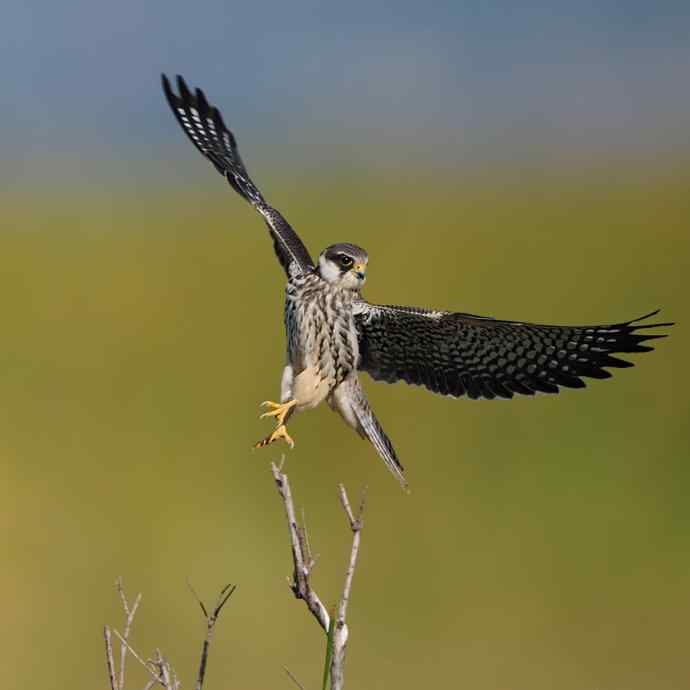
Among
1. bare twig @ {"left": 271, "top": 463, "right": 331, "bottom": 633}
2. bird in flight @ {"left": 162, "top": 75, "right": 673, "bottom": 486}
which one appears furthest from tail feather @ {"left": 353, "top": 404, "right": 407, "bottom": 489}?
bare twig @ {"left": 271, "top": 463, "right": 331, "bottom": 633}

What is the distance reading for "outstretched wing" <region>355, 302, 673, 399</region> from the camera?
5.17m

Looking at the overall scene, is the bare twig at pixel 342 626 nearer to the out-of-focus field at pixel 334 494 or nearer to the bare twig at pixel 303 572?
the bare twig at pixel 303 572

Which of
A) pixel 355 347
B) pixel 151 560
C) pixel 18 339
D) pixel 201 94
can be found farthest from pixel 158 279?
pixel 355 347

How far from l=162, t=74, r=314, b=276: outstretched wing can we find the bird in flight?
0.37 feet

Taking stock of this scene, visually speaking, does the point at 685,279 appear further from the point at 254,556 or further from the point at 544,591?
the point at 254,556

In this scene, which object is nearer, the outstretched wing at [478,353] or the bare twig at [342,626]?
the bare twig at [342,626]

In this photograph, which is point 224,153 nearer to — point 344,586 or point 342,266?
point 342,266

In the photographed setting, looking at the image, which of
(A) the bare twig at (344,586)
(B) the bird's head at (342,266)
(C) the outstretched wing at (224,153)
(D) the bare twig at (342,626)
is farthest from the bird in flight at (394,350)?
(D) the bare twig at (342,626)

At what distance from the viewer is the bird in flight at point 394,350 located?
515 cm

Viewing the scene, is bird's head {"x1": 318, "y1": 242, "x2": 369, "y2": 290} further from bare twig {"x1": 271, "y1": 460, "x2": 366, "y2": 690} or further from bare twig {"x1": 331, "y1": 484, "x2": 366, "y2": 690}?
bare twig {"x1": 331, "y1": 484, "x2": 366, "y2": 690}

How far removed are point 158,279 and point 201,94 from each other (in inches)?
238

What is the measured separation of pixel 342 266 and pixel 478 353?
61 cm

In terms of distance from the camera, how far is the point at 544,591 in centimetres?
974

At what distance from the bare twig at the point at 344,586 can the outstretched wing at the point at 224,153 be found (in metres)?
2.28
